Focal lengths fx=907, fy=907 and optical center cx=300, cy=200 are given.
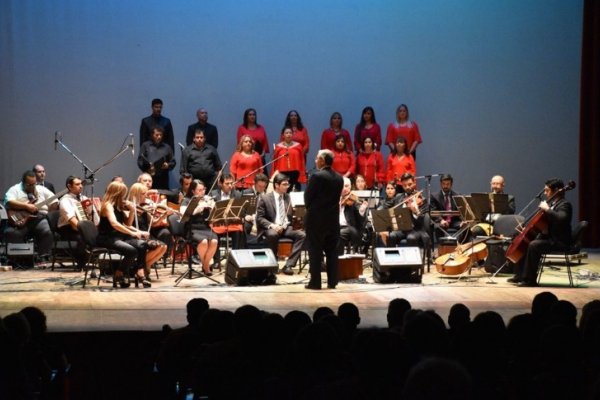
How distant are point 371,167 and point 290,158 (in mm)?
1229

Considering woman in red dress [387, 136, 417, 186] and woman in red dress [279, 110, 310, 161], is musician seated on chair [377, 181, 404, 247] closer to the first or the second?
woman in red dress [387, 136, 417, 186]

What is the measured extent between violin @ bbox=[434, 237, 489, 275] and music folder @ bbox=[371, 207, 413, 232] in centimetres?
54

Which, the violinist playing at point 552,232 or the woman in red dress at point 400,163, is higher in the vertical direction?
the woman in red dress at point 400,163

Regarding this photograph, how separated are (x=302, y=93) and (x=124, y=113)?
8.85 ft

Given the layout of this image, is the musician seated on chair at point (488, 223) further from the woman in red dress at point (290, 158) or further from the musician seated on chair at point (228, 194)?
the musician seated on chair at point (228, 194)

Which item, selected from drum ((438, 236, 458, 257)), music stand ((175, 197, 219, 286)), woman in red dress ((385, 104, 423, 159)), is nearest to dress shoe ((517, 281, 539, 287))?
drum ((438, 236, 458, 257))

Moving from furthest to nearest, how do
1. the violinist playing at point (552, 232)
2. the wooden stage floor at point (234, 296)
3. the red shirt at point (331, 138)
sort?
the red shirt at point (331, 138), the violinist playing at point (552, 232), the wooden stage floor at point (234, 296)

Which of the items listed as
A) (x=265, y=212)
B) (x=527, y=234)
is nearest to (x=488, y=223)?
(x=527, y=234)

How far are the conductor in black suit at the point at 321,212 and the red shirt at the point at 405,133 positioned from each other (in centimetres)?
448

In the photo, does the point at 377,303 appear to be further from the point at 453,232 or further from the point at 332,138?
the point at 332,138

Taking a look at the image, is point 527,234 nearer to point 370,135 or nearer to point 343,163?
point 343,163

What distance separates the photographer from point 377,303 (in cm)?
790

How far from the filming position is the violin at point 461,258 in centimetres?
1000

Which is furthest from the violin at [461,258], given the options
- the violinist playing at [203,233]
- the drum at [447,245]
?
the violinist playing at [203,233]
